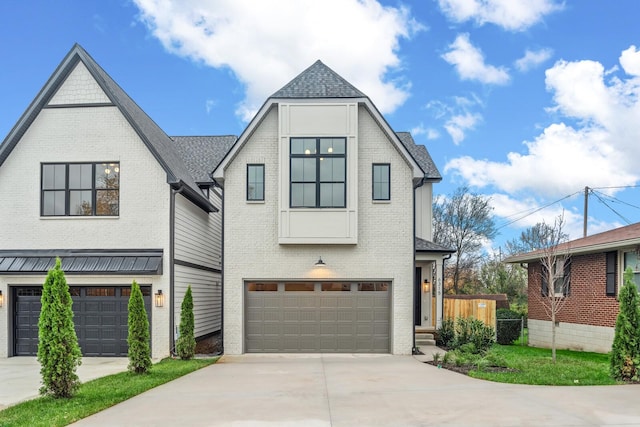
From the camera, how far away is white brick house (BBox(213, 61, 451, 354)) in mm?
14953

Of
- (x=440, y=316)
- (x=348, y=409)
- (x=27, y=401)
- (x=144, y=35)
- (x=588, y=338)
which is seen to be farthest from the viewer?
(x=144, y=35)

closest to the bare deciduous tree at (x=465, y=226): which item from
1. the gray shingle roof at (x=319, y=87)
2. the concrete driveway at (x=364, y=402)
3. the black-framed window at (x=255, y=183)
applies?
the gray shingle roof at (x=319, y=87)

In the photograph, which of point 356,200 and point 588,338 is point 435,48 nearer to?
point 356,200

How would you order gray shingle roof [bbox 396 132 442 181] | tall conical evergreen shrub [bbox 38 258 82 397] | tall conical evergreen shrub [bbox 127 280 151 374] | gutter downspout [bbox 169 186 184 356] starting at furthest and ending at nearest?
1. gray shingle roof [bbox 396 132 442 181]
2. gutter downspout [bbox 169 186 184 356]
3. tall conical evergreen shrub [bbox 127 280 151 374]
4. tall conical evergreen shrub [bbox 38 258 82 397]

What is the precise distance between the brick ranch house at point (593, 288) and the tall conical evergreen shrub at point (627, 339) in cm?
458

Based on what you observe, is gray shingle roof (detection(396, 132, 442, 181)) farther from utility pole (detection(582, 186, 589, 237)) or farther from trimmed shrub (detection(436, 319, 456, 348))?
utility pole (detection(582, 186, 589, 237))

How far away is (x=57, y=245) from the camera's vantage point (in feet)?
49.2

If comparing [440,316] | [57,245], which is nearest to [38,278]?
[57,245]

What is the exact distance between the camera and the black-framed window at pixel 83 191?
15.1 metres

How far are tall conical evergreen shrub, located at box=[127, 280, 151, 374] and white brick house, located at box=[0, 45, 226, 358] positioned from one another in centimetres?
345

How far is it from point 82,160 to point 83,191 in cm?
95

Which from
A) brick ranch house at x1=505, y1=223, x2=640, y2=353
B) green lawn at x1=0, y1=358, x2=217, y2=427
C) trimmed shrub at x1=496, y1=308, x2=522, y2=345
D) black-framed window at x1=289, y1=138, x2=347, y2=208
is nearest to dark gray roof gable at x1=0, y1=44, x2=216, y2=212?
black-framed window at x1=289, y1=138, x2=347, y2=208

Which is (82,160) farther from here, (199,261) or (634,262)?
(634,262)

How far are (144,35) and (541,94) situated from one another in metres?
20.3
